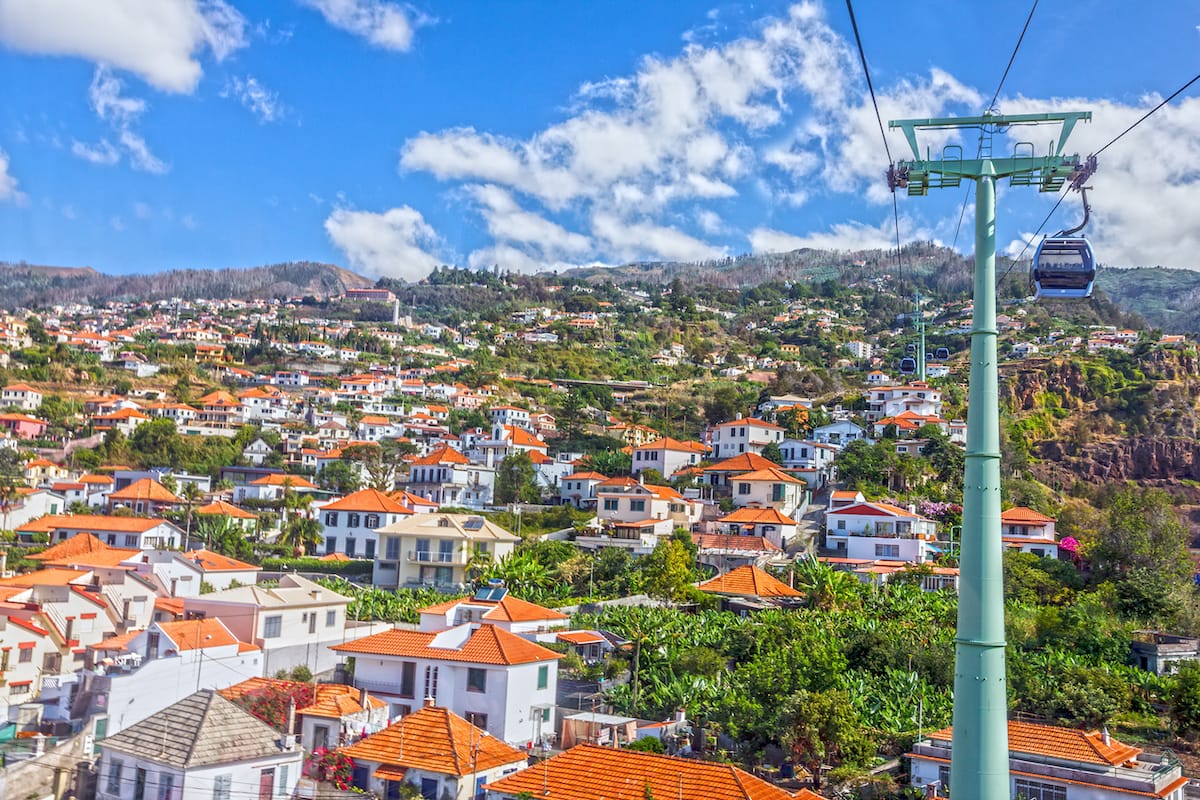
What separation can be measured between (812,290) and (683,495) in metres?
132

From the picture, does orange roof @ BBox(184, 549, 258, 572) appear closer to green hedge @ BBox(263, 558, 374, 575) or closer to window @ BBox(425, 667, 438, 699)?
green hedge @ BBox(263, 558, 374, 575)

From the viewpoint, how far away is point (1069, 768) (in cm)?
1967

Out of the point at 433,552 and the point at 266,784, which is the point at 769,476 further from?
the point at 266,784

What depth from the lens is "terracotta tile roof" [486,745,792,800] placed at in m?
17.7

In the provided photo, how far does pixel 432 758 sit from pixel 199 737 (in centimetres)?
447

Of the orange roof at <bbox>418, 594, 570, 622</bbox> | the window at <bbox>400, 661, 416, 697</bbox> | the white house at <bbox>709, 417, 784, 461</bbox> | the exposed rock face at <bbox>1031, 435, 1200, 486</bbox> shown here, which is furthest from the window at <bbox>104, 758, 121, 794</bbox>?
the exposed rock face at <bbox>1031, 435, 1200, 486</bbox>

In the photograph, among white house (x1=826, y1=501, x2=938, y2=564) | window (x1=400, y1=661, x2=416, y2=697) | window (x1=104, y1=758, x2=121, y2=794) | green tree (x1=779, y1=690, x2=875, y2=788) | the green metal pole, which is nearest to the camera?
the green metal pole

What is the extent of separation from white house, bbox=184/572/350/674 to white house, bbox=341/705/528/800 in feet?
37.0

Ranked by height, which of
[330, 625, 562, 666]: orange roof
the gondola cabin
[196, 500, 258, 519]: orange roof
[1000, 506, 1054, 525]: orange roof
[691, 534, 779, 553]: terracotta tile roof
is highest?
the gondola cabin

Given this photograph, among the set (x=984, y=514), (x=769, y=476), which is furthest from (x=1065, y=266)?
(x=769, y=476)

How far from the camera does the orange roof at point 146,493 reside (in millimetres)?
63156

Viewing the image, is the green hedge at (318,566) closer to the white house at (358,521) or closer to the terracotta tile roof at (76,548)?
the white house at (358,521)

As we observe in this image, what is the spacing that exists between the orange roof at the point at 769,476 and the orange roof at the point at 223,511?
2779 centimetres

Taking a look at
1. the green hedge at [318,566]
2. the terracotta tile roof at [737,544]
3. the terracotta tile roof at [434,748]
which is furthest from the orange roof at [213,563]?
the terracotta tile roof at [434,748]
